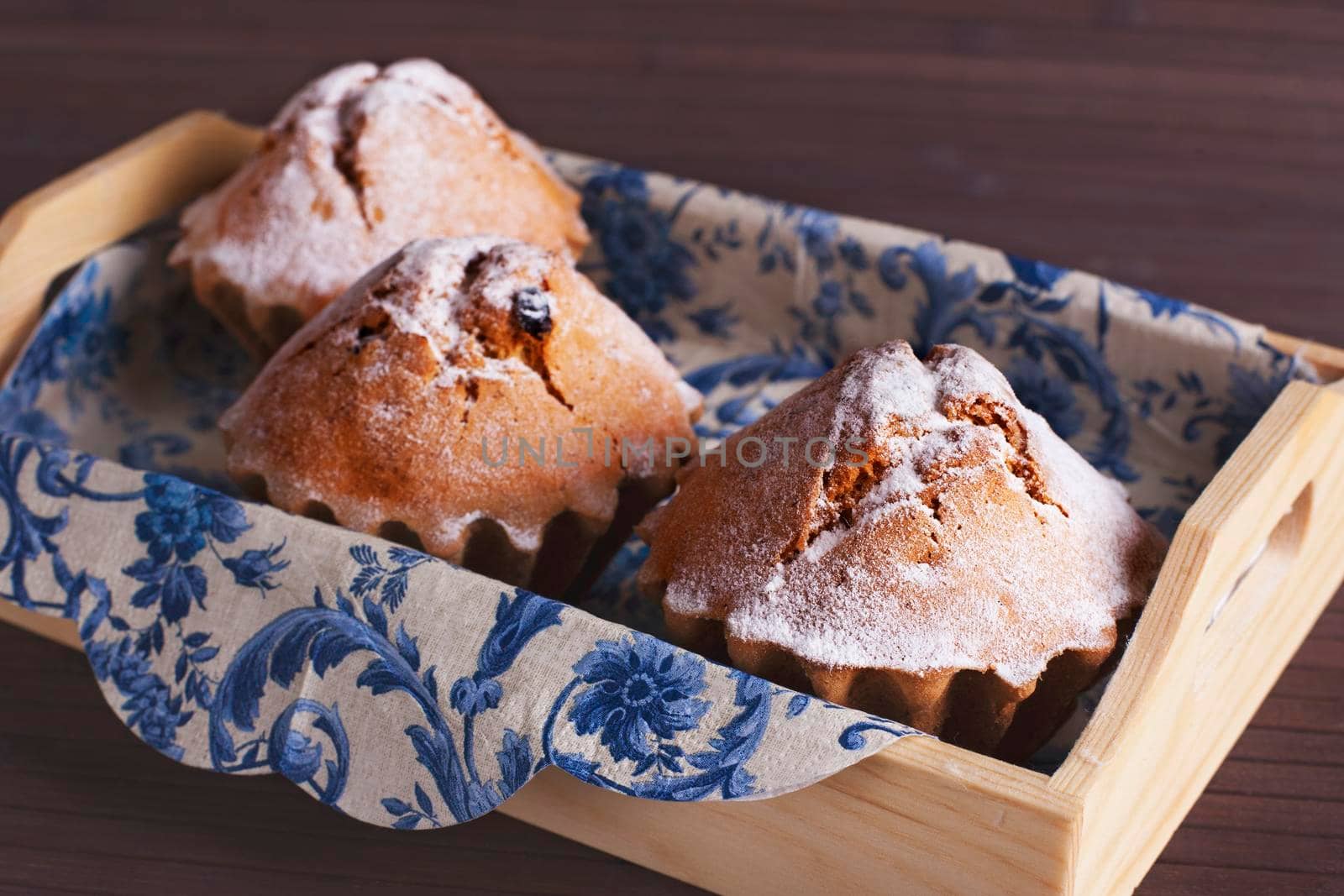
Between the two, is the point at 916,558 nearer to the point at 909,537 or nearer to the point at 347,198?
the point at 909,537

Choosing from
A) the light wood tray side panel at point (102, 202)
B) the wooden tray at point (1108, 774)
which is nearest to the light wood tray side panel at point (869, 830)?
the wooden tray at point (1108, 774)

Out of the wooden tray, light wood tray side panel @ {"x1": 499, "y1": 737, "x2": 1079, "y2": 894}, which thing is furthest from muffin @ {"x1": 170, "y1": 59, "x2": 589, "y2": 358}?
light wood tray side panel @ {"x1": 499, "y1": 737, "x2": 1079, "y2": 894}

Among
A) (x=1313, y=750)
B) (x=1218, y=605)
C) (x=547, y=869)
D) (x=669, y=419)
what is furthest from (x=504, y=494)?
(x=1313, y=750)

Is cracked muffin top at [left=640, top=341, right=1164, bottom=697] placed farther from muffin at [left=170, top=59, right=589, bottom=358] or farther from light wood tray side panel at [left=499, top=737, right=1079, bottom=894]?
muffin at [left=170, top=59, right=589, bottom=358]

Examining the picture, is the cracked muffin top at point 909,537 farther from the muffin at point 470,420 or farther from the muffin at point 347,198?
the muffin at point 347,198

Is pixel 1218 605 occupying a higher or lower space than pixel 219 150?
higher

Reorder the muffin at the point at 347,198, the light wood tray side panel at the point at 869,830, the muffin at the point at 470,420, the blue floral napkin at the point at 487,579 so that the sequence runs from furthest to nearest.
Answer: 1. the muffin at the point at 347,198
2. the muffin at the point at 470,420
3. the blue floral napkin at the point at 487,579
4. the light wood tray side panel at the point at 869,830

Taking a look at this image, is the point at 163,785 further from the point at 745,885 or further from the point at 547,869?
the point at 745,885
